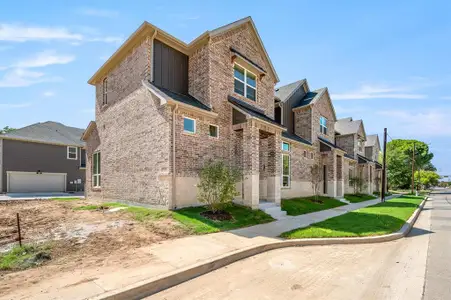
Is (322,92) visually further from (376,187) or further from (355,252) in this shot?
(376,187)

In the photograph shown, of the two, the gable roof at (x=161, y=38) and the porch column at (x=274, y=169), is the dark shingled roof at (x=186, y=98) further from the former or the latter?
the porch column at (x=274, y=169)

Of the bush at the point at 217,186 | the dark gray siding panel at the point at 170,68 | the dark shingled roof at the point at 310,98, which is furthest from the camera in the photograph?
the dark shingled roof at the point at 310,98

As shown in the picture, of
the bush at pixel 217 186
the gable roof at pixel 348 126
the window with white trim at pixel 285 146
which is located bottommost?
the bush at pixel 217 186

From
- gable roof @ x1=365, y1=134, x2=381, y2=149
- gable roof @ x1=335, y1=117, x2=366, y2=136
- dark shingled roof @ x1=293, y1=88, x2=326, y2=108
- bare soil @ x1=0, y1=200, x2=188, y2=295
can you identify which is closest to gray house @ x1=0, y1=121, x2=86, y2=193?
bare soil @ x1=0, y1=200, x2=188, y2=295

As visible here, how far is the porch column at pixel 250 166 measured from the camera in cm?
1138

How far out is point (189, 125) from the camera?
35.5 feet

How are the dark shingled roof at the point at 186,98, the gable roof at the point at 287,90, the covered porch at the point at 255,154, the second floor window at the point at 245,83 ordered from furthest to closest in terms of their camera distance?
the gable roof at the point at 287,90, the second floor window at the point at 245,83, the covered porch at the point at 255,154, the dark shingled roof at the point at 186,98

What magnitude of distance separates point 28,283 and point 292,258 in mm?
5375

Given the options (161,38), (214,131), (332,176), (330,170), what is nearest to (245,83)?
(214,131)

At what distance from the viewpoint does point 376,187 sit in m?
40.7

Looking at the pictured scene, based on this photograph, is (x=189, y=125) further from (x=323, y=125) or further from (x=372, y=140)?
(x=372, y=140)

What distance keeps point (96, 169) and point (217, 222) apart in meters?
11.5

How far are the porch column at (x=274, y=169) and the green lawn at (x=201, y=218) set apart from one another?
85.7 inches

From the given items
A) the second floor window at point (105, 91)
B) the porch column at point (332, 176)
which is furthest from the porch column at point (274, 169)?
the second floor window at point (105, 91)
